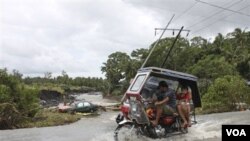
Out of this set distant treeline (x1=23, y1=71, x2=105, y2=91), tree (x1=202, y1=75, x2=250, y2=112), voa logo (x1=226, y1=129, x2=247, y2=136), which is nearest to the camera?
voa logo (x1=226, y1=129, x2=247, y2=136)

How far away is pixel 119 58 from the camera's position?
8138 centimetres

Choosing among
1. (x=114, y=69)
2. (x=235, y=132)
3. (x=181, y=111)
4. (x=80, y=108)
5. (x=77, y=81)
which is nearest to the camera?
(x=235, y=132)

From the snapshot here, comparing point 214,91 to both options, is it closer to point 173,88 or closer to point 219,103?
point 219,103

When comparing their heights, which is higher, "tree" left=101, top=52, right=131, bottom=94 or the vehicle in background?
"tree" left=101, top=52, right=131, bottom=94

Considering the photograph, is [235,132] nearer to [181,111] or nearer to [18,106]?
[181,111]

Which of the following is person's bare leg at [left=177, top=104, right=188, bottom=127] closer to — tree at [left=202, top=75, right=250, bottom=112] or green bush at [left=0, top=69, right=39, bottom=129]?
green bush at [left=0, top=69, right=39, bottom=129]

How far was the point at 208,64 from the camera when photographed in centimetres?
5175

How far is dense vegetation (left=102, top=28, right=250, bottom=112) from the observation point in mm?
32219

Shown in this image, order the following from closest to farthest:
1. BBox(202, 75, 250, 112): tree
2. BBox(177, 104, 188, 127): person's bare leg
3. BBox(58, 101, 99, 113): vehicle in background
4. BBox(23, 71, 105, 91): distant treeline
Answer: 1. BBox(177, 104, 188, 127): person's bare leg
2. BBox(202, 75, 250, 112): tree
3. BBox(58, 101, 99, 113): vehicle in background
4. BBox(23, 71, 105, 91): distant treeline

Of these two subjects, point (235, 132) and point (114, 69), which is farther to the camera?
point (114, 69)

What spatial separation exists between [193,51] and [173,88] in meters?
47.9

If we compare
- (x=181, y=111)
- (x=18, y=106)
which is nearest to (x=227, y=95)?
(x=18, y=106)

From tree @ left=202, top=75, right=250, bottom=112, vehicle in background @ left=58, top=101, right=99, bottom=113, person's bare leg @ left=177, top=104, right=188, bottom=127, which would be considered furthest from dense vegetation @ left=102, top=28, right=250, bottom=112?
person's bare leg @ left=177, top=104, right=188, bottom=127

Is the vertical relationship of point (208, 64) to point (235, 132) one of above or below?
above
